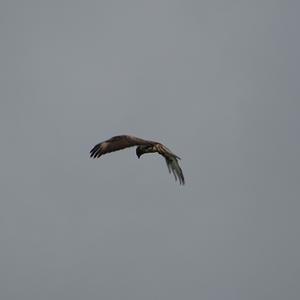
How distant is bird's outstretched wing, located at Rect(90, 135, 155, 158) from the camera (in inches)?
2355

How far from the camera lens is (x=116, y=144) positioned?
6028cm

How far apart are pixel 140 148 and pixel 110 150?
13.1 ft

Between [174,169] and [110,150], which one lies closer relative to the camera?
[110,150]

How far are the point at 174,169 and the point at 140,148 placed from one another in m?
3.09

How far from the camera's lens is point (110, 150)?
5975cm

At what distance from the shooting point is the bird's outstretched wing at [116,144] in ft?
196

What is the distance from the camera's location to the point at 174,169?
66000 millimetres

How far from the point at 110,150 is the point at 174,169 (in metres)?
6.92

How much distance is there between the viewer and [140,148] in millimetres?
63531
